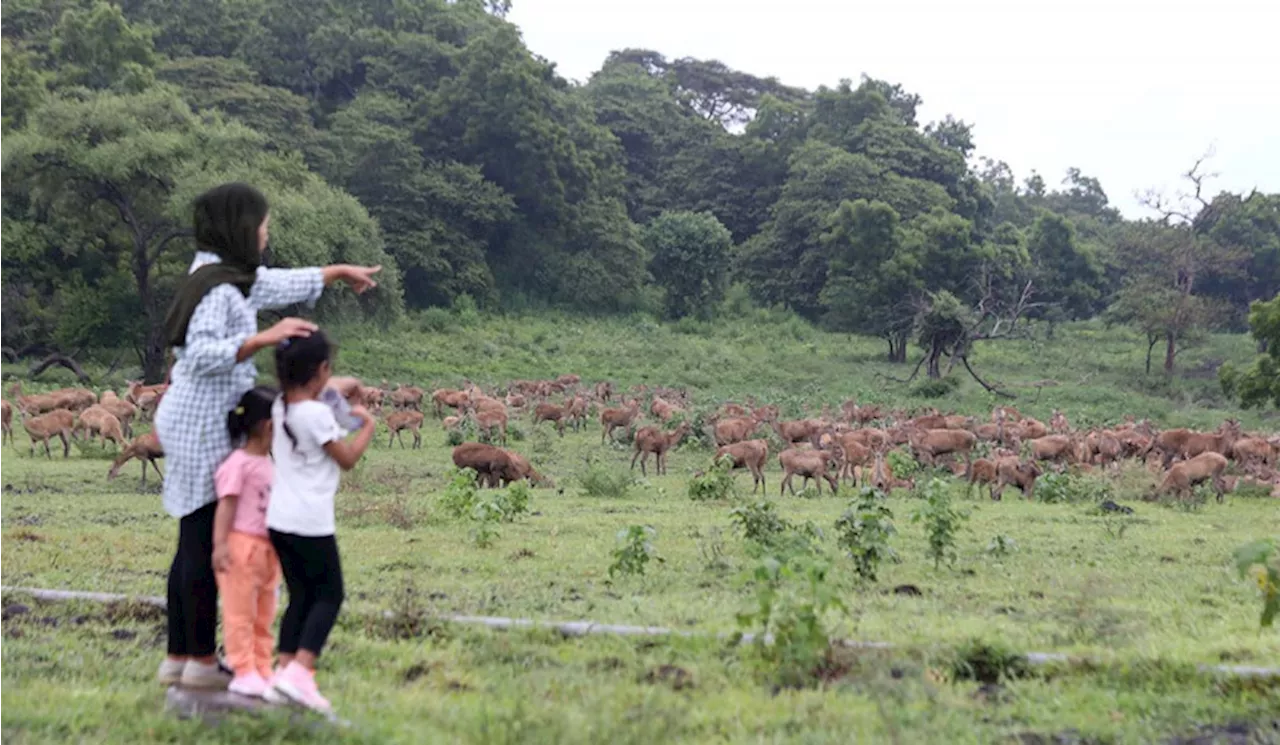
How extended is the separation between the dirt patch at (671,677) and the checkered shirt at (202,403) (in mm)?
1945

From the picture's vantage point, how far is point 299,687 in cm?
421

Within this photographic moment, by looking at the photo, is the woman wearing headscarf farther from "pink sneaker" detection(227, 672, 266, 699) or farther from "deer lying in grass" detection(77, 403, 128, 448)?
"deer lying in grass" detection(77, 403, 128, 448)

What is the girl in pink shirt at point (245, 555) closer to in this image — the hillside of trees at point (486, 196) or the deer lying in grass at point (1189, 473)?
the deer lying in grass at point (1189, 473)

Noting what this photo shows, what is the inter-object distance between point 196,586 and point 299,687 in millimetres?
613

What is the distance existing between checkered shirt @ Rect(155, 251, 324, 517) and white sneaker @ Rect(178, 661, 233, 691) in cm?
57

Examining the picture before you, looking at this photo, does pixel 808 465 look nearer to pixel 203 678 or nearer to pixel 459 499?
pixel 459 499

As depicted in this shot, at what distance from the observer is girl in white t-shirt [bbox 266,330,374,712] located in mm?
4215

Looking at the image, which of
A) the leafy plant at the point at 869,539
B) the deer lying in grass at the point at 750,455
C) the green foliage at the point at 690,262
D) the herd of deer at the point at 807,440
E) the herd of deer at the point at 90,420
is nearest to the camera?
the leafy plant at the point at 869,539

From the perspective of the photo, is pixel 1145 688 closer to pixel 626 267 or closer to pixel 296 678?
pixel 296 678

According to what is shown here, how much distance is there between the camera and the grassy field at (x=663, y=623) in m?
4.46

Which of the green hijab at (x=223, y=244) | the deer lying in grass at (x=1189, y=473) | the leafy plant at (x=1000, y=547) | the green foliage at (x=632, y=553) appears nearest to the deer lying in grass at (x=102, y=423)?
the green foliage at (x=632, y=553)

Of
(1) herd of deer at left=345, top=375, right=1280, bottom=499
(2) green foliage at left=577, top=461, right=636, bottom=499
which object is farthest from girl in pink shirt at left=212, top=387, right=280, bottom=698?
(1) herd of deer at left=345, top=375, right=1280, bottom=499

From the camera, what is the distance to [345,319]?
29.5 metres

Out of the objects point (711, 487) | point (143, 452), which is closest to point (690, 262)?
point (711, 487)
